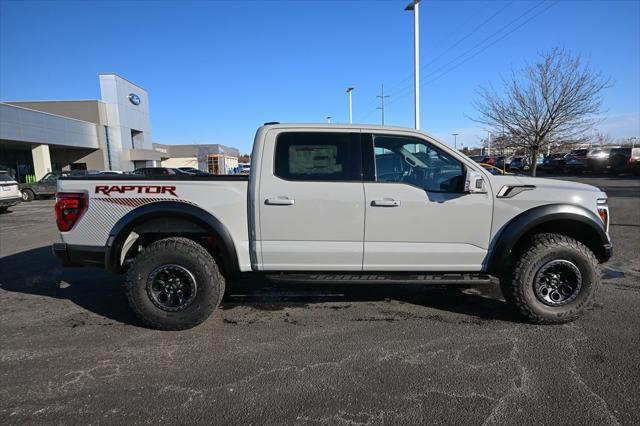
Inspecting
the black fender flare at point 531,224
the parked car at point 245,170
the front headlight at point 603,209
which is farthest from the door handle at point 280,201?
the front headlight at point 603,209

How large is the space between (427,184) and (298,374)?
2.18m

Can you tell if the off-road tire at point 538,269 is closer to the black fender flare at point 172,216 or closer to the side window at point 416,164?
the side window at point 416,164

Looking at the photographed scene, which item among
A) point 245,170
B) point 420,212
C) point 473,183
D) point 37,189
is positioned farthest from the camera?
point 245,170

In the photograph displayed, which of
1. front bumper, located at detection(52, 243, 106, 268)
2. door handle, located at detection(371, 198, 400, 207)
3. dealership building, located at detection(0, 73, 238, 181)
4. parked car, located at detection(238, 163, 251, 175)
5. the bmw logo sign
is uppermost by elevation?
the bmw logo sign

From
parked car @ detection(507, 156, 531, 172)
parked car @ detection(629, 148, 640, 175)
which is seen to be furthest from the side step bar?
parked car @ detection(507, 156, 531, 172)

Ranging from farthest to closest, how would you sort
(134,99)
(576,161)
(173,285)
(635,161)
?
1. (134,99)
2. (576,161)
3. (635,161)
4. (173,285)

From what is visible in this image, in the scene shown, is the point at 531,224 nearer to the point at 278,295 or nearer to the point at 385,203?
the point at 385,203

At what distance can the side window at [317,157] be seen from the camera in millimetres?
4121

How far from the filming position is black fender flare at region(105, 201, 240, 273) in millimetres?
4031

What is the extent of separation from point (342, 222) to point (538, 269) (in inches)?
78.6

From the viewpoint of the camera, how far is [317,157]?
13.7 feet

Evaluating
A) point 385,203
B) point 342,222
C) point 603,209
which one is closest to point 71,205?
point 342,222

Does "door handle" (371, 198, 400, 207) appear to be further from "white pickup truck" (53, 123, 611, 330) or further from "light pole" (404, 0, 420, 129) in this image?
"light pole" (404, 0, 420, 129)

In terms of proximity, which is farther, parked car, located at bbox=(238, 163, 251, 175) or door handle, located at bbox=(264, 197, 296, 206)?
parked car, located at bbox=(238, 163, 251, 175)
